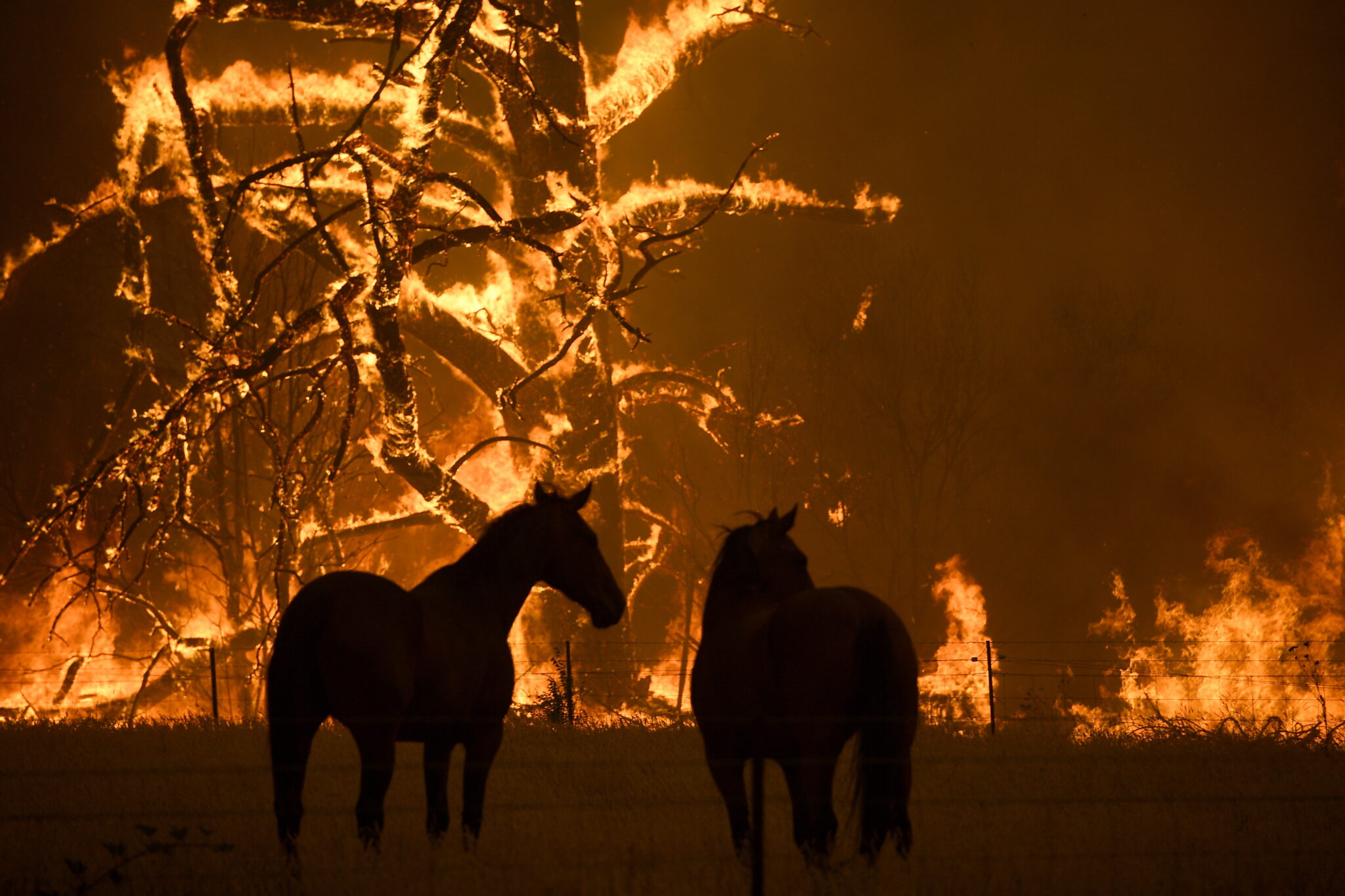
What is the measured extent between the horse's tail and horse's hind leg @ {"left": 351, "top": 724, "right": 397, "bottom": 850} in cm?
223

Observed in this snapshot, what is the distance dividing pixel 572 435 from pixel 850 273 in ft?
35.3

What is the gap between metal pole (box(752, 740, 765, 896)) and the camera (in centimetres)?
416

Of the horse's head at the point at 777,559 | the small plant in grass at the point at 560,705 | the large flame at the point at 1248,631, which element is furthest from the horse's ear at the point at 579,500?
the large flame at the point at 1248,631

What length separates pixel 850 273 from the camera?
25609mm

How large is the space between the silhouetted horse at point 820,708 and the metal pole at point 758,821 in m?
0.71

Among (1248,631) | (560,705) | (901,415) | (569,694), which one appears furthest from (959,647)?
(569,694)

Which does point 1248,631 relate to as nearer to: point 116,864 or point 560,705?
point 560,705

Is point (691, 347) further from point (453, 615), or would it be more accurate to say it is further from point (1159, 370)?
point (453, 615)

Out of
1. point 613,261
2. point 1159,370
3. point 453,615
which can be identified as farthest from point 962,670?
point 453,615

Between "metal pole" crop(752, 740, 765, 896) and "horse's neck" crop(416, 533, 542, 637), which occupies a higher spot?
"horse's neck" crop(416, 533, 542, 637)

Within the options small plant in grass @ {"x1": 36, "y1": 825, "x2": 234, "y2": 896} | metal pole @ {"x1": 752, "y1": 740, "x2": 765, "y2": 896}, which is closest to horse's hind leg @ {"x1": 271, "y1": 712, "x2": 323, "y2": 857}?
small plant in grass @ {"x1": 36, "y1": 825, "x2": 234, "y2": 896}

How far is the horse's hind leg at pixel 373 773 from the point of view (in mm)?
5383

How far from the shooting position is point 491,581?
20.9 ft

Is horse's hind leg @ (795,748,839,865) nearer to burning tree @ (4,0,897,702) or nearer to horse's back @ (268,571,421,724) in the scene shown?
horse's back @ (268,571,421,724)
